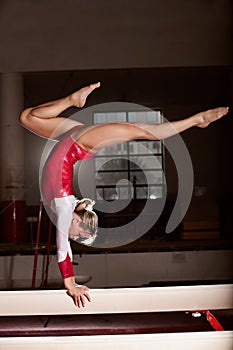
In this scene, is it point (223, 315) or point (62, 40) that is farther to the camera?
point (62, 40)

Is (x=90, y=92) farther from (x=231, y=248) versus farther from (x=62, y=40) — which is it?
(x=231, y=248)

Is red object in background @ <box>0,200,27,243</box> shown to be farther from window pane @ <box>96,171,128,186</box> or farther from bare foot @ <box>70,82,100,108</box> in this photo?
bare foot @ <box>70,82,100,108</box>

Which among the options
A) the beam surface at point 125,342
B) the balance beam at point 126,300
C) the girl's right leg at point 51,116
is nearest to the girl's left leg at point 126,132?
the girl's right leg at point 51,116

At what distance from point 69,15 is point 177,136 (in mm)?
1023

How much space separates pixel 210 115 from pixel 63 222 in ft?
3.59

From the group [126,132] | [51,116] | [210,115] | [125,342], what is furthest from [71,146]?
[125,342]

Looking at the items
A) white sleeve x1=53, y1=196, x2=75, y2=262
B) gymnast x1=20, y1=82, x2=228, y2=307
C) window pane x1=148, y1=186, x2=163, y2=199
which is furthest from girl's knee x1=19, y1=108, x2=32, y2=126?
window pane x1=148, y1=186, x2=163, y2=199

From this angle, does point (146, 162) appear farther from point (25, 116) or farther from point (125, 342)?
point (125, 342)

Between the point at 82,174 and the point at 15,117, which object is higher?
the point at 15,117

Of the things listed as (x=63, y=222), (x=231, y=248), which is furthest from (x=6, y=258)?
(x=231, y=248)

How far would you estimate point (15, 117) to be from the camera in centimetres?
384

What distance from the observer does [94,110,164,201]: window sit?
149 inches

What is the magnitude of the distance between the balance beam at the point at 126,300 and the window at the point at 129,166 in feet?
1.86

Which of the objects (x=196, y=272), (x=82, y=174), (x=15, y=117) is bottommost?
(x=196, y=272)
